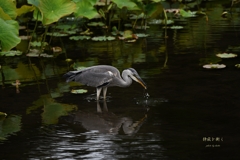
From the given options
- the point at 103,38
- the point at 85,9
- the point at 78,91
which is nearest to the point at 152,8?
the point at 103,38

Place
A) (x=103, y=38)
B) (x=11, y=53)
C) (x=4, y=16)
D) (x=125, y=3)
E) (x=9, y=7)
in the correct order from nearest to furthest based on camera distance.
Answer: (x=4, y=16) < (x=9, y=7) < (x=11, y=53) < (x=125, y=3) < (x=103, y=38)

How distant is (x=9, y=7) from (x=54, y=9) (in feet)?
2.21

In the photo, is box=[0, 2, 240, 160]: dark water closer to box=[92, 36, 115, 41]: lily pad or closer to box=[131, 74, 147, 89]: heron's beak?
box=[131, 74, 147, 89]: heron's beak

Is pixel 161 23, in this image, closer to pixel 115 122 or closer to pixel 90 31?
pixel 90 31

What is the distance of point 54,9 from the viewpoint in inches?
359

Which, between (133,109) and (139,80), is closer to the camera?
(133,109)

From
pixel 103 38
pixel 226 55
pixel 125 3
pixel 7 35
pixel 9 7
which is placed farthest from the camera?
pixel 103 38

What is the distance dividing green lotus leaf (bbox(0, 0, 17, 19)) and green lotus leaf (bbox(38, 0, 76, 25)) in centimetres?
39

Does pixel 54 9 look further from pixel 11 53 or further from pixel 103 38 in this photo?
pixel 103 38

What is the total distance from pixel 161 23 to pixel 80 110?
6074 millimetres

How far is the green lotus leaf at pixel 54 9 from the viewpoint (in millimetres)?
9039

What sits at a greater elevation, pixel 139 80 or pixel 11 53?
pixel 139 80

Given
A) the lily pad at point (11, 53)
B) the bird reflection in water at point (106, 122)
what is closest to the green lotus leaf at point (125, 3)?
the lily pad at point (11, 53)

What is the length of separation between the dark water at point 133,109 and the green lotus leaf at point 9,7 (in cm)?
90
